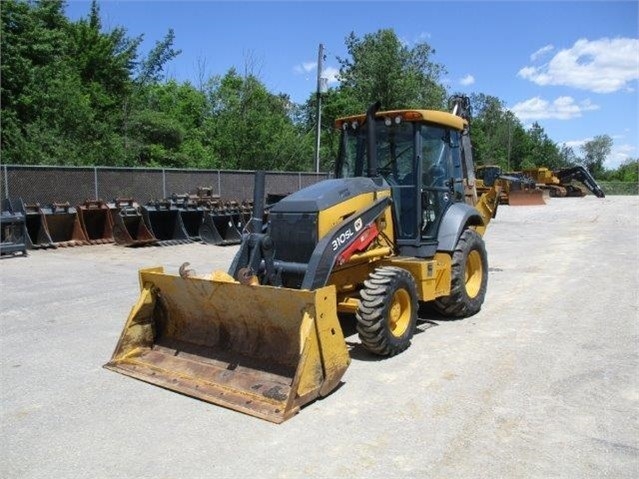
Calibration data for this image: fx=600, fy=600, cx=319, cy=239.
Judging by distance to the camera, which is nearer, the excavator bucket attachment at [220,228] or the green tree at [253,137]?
the excavator bucket attachment at [220,228]

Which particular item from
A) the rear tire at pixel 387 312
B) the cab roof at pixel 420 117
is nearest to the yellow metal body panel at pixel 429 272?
the rear tire at pixel 387 312

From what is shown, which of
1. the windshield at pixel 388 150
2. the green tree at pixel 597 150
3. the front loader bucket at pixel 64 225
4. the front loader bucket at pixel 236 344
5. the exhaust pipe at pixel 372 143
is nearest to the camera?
the front loader bucket at pixel 236 344

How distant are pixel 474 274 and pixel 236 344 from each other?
3.97m

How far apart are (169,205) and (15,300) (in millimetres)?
7837

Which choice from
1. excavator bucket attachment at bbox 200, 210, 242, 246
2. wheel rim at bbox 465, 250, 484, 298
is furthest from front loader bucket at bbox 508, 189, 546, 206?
wheel rim at bbox 465, 250, 484, 298

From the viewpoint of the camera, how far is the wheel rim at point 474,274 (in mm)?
7930

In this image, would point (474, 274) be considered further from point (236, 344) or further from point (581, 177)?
point (581, 177)

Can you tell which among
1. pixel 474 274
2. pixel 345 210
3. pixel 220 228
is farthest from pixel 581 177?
pixel 345 210

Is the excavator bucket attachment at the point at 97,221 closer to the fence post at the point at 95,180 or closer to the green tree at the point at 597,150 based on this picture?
the fence post at the point at 95,180

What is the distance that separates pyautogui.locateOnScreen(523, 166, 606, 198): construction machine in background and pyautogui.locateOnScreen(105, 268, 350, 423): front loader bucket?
4066 cm

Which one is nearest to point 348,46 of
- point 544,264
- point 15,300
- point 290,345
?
point 544,264

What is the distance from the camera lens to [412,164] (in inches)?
276

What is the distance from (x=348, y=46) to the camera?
41156 millimetres

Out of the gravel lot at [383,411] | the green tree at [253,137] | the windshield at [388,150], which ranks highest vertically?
the green tree at [253,137]
